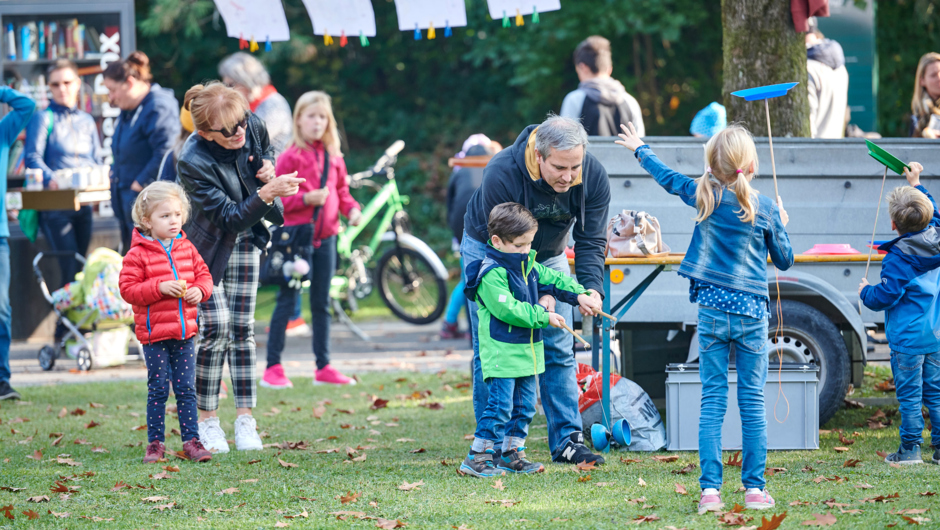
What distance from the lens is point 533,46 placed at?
16625mm

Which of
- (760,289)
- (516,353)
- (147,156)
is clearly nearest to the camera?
(760,289)

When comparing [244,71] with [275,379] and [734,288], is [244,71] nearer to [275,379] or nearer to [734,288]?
[275,379]

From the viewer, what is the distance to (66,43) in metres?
10.8

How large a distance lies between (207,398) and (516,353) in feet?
6.39

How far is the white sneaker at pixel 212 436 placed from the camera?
5.76 meters

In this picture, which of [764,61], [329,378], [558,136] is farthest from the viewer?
[329,378]

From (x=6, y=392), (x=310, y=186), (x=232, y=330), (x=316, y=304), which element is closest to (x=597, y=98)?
(x=310, y=186)

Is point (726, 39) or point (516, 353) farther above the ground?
point (726, 39)

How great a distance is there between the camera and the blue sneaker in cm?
505

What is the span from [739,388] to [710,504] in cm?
51

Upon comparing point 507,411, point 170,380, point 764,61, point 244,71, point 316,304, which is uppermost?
point 244,71

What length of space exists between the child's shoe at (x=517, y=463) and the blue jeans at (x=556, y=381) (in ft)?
0.78

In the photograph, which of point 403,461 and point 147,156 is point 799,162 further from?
point 147,156

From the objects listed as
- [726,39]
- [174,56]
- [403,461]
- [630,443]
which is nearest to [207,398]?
[403,461]
